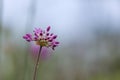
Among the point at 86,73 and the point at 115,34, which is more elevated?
the point at 115,34

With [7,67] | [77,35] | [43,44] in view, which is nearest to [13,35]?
[7,67]

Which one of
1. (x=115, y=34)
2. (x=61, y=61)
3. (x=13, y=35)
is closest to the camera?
(x=13, y=35)

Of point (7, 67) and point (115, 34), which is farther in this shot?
point (115, 34)

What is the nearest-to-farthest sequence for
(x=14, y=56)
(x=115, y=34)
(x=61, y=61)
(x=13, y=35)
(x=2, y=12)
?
(x=2, y=12), (x=14, y=56), (x=13, y=35), (x=61, y=61), (x=115, y=34)

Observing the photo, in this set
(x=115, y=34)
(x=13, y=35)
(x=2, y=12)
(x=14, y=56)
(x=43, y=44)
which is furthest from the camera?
(x=115, y=34)

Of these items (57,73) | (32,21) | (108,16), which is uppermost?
(108,16)

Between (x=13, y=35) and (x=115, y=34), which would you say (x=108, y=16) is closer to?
(x=13, y=35)

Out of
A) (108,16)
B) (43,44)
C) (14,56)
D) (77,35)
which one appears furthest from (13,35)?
(43,44)

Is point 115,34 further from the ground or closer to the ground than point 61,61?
further from the ground

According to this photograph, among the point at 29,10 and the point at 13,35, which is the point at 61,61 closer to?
the point at 13,35
